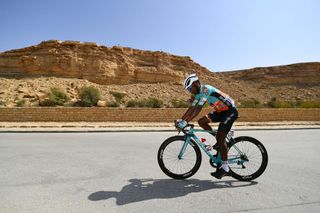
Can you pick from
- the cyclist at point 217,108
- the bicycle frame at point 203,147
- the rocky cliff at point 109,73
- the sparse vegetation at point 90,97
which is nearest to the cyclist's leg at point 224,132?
the cyclist at point 217,108

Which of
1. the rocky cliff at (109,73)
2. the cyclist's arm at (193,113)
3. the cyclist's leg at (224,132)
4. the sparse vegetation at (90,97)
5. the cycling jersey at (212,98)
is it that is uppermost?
the rocky cliff at (109,73)

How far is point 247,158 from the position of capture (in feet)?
18.6

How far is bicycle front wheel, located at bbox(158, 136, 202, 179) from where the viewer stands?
5.59 metres

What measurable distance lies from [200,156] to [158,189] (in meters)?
1.07

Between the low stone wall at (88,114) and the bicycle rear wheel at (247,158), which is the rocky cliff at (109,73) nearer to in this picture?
the low stone wall at (88,114)

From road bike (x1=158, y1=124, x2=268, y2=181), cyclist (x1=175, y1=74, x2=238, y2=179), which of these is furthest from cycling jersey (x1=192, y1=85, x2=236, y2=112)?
road bike (x1=158, y1=124, x2=268, y2=181)

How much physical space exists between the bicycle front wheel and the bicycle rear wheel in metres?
0.68

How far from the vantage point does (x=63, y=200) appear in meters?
4.41

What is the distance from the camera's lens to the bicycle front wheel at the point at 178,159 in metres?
5.59

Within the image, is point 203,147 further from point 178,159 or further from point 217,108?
point 217,108

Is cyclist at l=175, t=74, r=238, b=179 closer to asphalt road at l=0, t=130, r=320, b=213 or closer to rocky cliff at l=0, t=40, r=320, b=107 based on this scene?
asphalt road at l=0, t=130, r=320, b=213

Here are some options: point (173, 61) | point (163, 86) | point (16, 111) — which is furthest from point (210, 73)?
point (16, 111)

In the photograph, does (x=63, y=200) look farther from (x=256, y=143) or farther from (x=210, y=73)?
(x=210, y=73)

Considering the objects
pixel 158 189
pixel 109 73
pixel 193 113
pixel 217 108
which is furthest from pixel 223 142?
pixel 109 73
